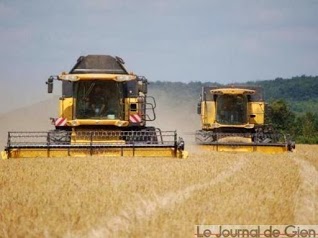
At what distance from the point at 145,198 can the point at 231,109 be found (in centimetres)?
1696

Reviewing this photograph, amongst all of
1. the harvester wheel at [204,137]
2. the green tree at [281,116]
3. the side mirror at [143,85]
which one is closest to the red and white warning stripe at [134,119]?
the side mirror at [143,85]

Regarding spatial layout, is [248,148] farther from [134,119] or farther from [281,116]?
[281,116]

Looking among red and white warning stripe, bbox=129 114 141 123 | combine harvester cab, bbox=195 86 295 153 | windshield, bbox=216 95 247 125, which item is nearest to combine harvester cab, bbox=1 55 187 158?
red and white warning stripe, bbox=129 114 141 123

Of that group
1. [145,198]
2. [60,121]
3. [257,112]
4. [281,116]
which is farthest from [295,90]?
[145,198]

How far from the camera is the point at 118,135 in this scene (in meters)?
17.7

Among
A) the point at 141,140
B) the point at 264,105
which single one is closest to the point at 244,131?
the point at 264,105

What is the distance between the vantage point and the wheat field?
5.91 meters

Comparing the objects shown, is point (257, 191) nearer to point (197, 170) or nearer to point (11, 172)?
point (197, 170)

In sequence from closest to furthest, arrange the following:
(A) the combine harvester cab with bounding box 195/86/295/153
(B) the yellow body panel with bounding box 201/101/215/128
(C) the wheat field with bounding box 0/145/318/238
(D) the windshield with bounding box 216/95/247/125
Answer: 1. (C) the wheat field with bounding box 0/145/318/238
2. (A) the combine harvester cab with bounding box 195/86/295/153
3. (D) the windshield with bounding box 216/95/247/125
4. (B) the yellow body panel with bounding box 201/101/215/128

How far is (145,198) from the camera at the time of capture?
7.96 metres

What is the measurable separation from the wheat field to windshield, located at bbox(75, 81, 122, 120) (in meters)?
4.73

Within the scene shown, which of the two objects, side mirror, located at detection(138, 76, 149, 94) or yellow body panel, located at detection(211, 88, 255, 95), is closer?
side mirror, located at detection(138, 76, 149, 94)

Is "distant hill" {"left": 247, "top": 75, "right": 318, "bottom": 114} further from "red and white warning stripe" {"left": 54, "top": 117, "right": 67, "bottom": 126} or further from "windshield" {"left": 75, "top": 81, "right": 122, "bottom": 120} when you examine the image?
"red and white warning stripe" {"left": 54, "top": 117, "right": 67, "bottom": 126}

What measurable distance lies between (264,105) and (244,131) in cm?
121
